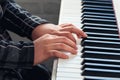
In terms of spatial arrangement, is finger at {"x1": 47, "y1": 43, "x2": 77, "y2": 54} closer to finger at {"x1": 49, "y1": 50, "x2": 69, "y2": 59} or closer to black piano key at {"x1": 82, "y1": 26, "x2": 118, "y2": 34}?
finger at {"x1": 49, "y1": 50, "x2": 69, "y2": 59}

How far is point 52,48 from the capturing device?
944 mm

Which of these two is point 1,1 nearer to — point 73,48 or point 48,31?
point 48,31

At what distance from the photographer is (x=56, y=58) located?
0.94m

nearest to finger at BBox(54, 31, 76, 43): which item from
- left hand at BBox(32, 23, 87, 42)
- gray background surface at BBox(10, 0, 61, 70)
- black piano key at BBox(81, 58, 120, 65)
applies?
left hand at BBox(32, 23, 87, 42)

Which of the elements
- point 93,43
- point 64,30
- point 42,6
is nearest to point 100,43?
point 93,43

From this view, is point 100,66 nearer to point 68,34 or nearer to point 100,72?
point 100,72


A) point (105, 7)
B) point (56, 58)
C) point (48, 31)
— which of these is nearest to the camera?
point (56, 58)

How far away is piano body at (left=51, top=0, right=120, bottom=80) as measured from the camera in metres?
0.87

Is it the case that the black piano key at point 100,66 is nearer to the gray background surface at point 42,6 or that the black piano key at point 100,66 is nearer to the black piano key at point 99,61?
the black piano key at point 99,61

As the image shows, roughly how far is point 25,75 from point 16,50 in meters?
0.25

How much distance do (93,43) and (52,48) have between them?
134mm

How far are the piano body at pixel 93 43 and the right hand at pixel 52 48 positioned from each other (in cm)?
2

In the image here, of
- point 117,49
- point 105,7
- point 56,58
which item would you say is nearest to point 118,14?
point 105,7

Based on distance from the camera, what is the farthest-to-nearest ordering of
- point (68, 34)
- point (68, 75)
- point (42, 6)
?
1. point (42, 6)
2. point (68, 34)
3. point (68, 75)
